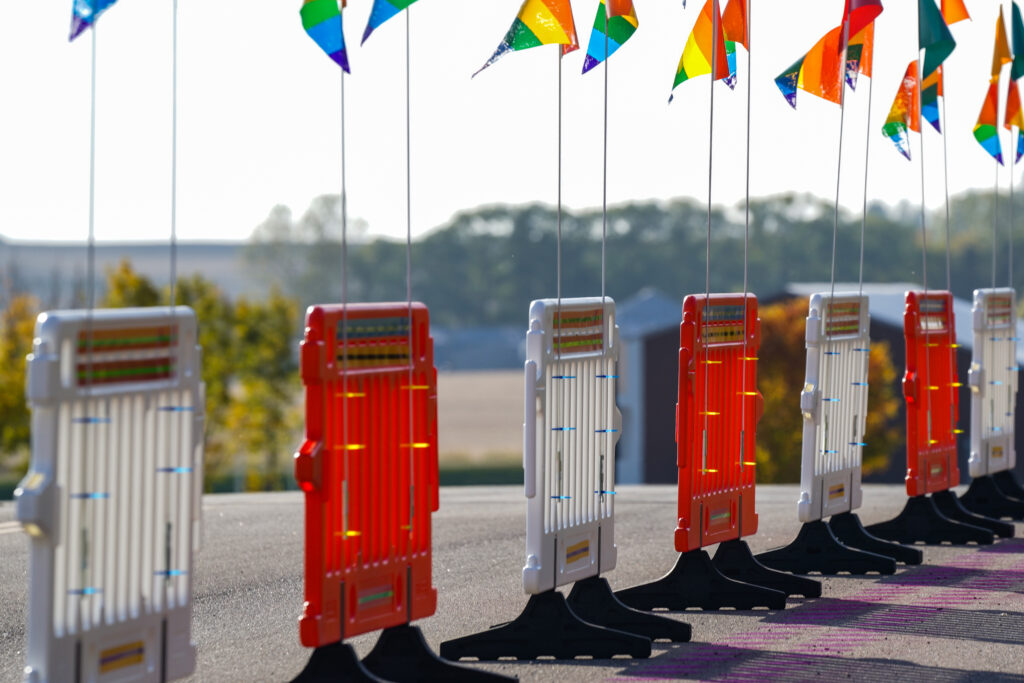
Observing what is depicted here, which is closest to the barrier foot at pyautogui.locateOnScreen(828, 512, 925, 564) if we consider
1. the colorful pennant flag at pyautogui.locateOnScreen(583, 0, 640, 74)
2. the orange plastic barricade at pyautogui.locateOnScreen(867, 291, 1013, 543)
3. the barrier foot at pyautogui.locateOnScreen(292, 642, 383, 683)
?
the orange plastic barricade at pyautogui.locateOnScreen(867, 291, 1013, 543)

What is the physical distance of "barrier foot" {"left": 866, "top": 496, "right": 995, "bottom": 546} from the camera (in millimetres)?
12414

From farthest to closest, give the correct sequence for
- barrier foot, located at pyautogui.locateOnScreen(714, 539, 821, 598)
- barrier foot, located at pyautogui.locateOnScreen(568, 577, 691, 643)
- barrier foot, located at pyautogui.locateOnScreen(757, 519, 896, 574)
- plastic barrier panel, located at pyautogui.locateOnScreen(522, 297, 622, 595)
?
barrier foot, located at pyautogui.locateOnScreen(757, 519, 896, 574) < barrier foot, located at pyautogui.locateOnScreen(714, 539, 821, 598) < barrier foot, located at pyautogui.locateOnScreen(568, 577, 691, 643) < plastic barrier panel, located at pyautogui.locateOnScreen(522, 297, 622, 595)

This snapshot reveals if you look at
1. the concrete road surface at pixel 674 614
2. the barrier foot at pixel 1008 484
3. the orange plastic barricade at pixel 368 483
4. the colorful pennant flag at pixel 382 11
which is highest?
the colorful pennant flag at pixel 382 11

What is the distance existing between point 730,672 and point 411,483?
6.10ft

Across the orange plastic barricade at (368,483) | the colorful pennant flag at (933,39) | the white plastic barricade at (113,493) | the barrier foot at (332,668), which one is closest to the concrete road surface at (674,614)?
the orange plastic barricade at (368,483)

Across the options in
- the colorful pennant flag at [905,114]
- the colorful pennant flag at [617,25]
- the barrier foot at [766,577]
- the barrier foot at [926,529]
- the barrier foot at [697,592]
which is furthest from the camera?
the colorful pennant flag at [905,114]

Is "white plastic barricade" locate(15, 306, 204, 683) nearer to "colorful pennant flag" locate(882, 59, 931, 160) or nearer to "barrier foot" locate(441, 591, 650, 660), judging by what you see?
"barrier foot" locate(441, 591, 650, 660)

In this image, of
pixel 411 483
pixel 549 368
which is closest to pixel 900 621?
pixel 549 368

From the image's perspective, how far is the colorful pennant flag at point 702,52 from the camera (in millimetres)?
10625

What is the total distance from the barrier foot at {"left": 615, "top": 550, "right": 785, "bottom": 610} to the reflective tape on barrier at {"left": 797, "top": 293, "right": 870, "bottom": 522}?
110cm

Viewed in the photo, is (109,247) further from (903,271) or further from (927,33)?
(927,33)

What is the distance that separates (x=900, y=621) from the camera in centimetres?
915

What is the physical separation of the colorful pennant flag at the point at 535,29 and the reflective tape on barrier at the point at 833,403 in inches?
104

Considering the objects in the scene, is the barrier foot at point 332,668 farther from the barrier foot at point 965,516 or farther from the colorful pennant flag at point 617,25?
the barrier foot at point 965,516
